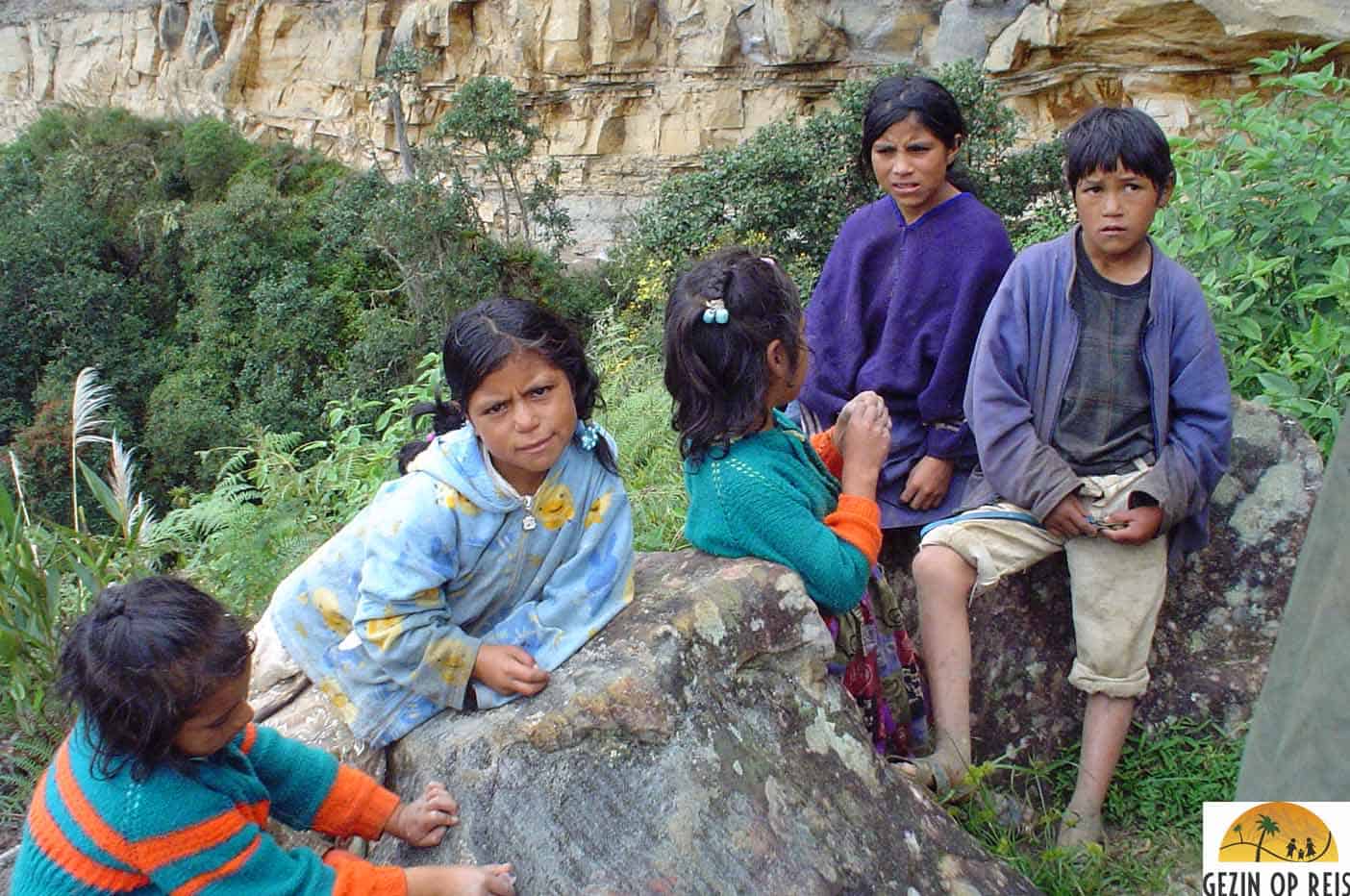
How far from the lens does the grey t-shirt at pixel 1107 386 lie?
8.34ft

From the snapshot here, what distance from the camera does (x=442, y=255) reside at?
16.4m

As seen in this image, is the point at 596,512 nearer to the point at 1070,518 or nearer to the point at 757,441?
the point at 757,441

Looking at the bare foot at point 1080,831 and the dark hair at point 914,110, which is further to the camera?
the dark hair at point 914,110

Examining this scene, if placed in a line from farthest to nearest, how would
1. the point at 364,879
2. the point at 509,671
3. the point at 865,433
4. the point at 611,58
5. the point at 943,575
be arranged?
1. the point at 611,58
2. the point at 943,575
3. the point at 865,433
4. the point at 509,671
5. the point at 364,879

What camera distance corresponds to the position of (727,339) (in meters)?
2.14

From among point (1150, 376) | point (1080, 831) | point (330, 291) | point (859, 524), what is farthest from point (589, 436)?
point (330, 291)

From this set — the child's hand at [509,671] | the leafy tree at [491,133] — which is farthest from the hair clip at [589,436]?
the leafy tree at [491,133]

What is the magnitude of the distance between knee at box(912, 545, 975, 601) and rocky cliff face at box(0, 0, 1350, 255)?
11.6 m

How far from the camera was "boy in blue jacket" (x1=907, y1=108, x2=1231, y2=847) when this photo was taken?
2.48 metres

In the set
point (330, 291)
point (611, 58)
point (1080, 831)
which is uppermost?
point (611, 58)

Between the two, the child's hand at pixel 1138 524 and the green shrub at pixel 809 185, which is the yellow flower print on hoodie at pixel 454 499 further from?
the green shrub at pixel 809 185

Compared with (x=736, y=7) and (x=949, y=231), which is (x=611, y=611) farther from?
(x=736, y=7)

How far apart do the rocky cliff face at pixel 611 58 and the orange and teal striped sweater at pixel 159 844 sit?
13141 mm

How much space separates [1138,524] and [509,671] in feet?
4.85
